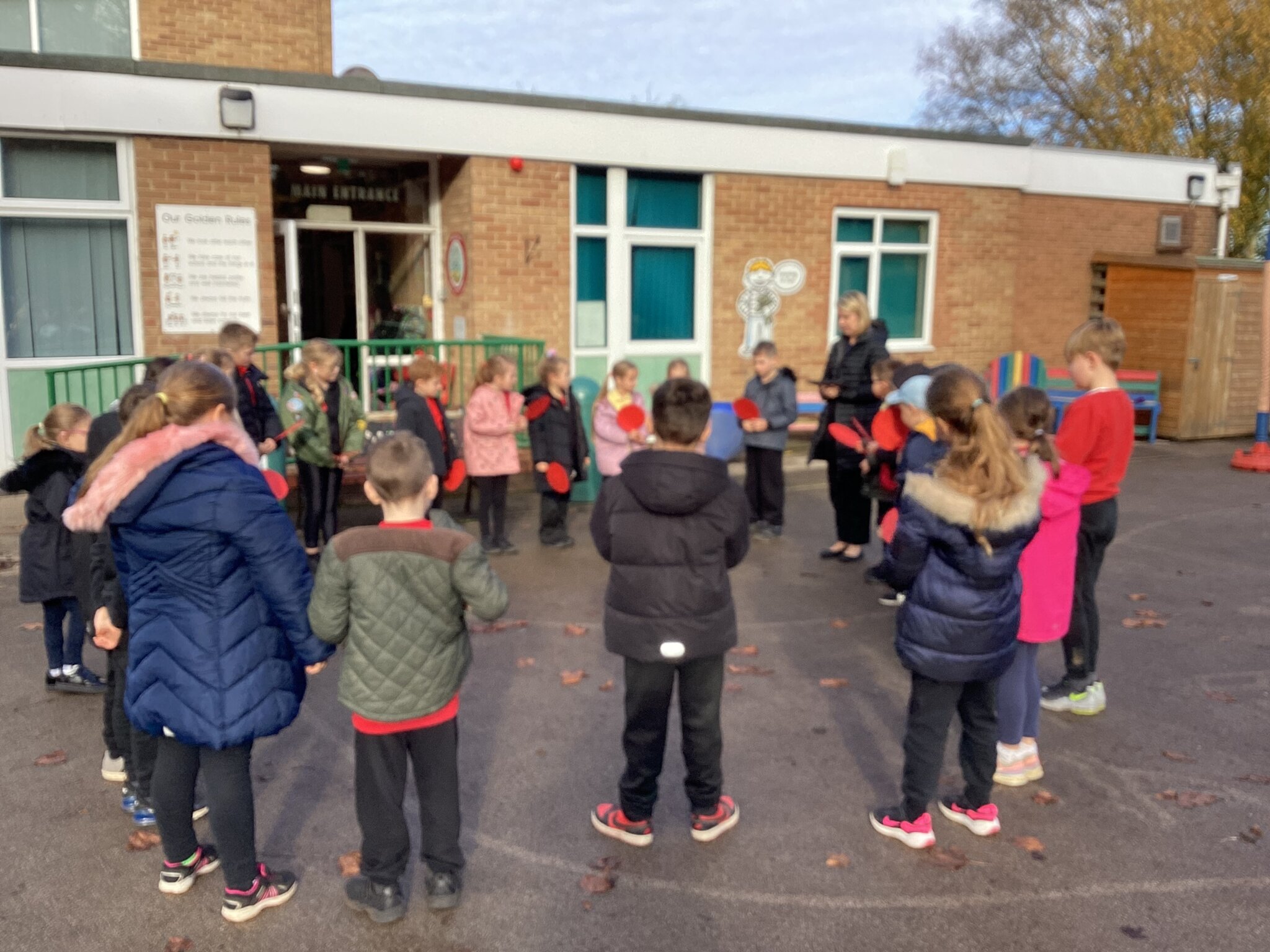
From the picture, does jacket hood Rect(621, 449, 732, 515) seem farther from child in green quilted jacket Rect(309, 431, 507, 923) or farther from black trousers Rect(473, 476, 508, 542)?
black trousers Rect(473, 476, 508, 542)

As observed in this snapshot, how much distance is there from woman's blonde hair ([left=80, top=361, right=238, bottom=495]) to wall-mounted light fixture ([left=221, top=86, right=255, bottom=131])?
7731mm

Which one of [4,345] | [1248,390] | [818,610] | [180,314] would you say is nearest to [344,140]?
[180,314]

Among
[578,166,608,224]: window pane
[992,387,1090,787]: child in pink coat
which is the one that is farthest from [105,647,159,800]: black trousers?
[578,166,608,224]: window pane

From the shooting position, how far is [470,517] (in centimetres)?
976

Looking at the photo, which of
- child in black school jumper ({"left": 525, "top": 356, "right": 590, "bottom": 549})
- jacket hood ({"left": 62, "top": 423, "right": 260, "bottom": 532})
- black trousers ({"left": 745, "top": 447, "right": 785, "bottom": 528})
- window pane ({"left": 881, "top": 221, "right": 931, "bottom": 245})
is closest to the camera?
jacket hood ({"left": 62, "top": 423, "right": 260, "bottom": 532})

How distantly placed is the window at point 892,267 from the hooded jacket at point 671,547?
10.7 metres

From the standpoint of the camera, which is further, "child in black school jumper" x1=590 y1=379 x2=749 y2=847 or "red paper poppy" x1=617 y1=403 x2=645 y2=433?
"red paper poppy" x1=617 y1=403 x2=645 y2=433

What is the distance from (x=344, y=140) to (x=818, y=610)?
6.95m

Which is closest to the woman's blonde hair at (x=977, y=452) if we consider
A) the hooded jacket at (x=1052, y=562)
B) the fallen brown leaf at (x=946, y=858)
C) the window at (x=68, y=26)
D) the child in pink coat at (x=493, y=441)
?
the hooded jacket at (x=1052, y=562)

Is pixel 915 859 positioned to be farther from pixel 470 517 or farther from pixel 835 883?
pixel 470 517

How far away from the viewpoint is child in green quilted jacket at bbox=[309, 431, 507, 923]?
10.8ft

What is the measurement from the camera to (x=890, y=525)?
153 inches

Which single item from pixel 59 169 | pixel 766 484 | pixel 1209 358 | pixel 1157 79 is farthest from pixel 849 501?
pixel 1157 79

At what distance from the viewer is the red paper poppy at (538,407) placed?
8562mm
